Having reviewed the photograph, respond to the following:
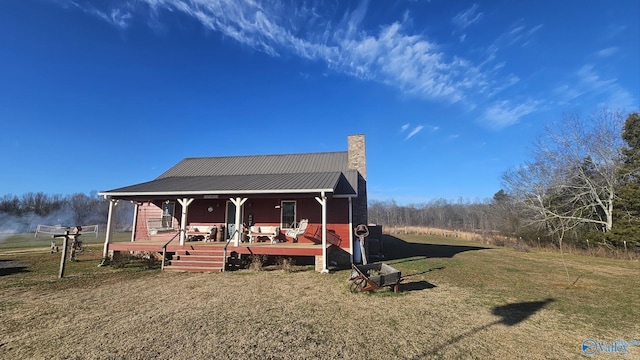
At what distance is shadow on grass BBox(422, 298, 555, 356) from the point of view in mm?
4160

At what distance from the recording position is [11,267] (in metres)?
10.0

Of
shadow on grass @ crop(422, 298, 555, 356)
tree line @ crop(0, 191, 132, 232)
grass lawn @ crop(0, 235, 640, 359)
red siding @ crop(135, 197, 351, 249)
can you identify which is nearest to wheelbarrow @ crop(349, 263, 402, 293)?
grass lawn @ crop(0, 235, 640, 359)

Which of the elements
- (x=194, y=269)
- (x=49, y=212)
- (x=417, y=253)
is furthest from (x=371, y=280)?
(x=49, y=212)

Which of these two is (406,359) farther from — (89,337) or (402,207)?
(402,207)

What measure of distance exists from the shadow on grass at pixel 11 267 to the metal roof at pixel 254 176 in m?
3.55

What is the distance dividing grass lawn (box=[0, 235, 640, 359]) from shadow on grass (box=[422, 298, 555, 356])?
3 centimetres

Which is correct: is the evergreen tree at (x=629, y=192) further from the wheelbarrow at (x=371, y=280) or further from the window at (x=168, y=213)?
the window at (x=168, y=213)

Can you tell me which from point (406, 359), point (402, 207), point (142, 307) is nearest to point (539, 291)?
point (406, 359)

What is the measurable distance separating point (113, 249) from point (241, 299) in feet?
25.9

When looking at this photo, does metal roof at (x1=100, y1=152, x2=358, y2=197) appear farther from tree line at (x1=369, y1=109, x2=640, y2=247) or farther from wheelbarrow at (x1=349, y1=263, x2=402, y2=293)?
tree line at (x1=369, y1=109, x2=640, y2=247)

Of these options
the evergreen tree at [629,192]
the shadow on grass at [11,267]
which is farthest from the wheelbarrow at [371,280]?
the evergreen tree at [629,192]

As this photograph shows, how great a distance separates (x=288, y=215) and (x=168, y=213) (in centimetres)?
613

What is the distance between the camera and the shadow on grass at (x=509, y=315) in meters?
4.16

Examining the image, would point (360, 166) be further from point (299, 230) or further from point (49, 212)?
point (49, 212)
